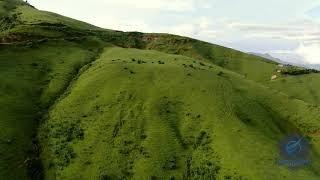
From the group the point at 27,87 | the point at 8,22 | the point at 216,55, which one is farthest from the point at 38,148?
the point at 216,55

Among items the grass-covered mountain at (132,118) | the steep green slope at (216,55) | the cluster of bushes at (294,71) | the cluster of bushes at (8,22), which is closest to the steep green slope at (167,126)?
the grass-covered mountain at (132,118)

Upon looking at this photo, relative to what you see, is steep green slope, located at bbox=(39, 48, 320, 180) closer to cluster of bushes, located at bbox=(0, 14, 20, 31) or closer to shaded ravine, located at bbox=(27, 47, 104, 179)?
shaded ravine, located at bbox=(27, 47, 104, 179)

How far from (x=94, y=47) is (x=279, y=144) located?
220 ft

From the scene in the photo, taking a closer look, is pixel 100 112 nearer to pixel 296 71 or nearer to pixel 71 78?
pixel 71 78

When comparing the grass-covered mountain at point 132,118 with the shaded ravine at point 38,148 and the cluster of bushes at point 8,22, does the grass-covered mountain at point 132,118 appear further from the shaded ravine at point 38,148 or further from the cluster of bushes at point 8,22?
the cluster of bushes at point 8,22

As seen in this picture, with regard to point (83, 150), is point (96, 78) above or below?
Result: above

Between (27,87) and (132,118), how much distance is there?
2466 centimetres

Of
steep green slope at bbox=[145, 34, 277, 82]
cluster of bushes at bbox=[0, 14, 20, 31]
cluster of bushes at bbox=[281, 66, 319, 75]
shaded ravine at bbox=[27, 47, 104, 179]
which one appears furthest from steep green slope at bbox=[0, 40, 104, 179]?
cluster of bushes at bbox=[281, 66, 319, 75]

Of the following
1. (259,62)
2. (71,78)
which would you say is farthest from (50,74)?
(259,62)

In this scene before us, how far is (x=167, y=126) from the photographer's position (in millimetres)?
83438

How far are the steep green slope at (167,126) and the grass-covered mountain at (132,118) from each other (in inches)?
7.4

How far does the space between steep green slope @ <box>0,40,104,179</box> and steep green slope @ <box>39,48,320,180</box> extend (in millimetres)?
3015

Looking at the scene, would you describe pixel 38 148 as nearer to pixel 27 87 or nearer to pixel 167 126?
pixel 27 87

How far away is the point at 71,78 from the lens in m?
103
